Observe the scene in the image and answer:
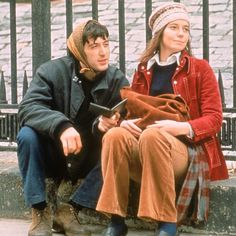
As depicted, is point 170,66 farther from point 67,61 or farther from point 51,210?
point 51,210

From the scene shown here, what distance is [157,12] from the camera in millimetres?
5047

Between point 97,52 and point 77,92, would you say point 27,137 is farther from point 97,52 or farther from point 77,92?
point 97,52

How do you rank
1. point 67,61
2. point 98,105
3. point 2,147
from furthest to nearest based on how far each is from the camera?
point 2,147 < point 67,61 < point 98,105

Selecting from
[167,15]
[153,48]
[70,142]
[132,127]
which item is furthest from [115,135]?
[167,15]

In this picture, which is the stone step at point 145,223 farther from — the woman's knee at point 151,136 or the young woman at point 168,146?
the woman's knee at point 151,136

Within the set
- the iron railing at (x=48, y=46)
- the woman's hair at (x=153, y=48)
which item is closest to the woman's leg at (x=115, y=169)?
the woman's hair at (x=153, y=48)

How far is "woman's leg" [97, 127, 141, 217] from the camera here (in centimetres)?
467

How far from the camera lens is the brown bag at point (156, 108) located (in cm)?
477

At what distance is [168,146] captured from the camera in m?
4.62

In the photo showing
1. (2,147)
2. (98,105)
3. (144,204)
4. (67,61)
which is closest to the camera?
(144,204)

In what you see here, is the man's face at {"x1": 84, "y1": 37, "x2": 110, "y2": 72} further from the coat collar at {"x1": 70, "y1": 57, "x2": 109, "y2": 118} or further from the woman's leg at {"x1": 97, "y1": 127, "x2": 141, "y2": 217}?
the woman's leg at {"x1": 97, "y1": 127, "x2": 141, "y2": 217}

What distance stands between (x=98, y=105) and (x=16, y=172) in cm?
104

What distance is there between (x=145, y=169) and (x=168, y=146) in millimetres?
179

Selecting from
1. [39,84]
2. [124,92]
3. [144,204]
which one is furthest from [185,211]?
[39,84]
